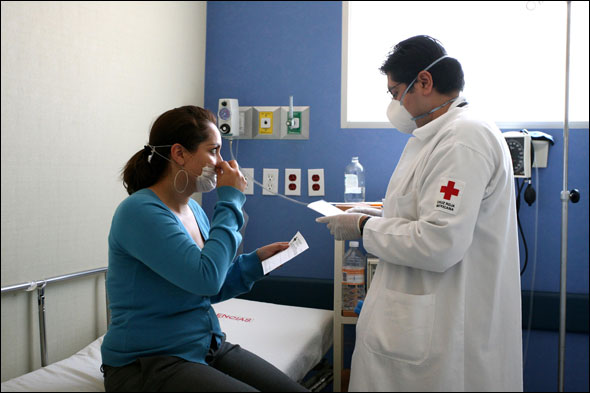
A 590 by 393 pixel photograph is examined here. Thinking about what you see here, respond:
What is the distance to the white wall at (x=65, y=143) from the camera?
1312 mm

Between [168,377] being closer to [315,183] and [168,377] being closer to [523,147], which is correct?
[315,183]

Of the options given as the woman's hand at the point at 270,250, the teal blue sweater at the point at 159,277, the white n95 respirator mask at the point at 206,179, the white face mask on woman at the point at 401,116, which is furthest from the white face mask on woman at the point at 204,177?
the white face mask on woman at the point at 401,116

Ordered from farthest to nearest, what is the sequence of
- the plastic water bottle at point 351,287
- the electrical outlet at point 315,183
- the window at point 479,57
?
the electrical outlet at point 315,183, the plastic water bottle at point 351,287, the window at point 479,57

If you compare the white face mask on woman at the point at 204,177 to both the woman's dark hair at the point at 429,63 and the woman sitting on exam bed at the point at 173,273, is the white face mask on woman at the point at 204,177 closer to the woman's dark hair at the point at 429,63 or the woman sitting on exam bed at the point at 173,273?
the woman sitting on exam bed at the point at 173,273

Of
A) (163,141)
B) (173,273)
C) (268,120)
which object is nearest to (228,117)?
(268,120)

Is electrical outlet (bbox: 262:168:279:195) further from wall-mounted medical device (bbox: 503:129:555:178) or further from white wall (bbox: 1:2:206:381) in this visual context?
wall-mounted medical device (bbox: 503:129:555:178)

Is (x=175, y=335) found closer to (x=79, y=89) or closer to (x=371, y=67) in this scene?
(x=79, y=89)

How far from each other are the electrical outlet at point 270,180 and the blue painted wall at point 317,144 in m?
0.03

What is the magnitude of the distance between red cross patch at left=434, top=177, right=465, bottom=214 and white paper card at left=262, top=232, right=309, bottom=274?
43cm

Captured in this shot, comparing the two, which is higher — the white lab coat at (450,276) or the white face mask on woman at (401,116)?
the white face mask on woman at (401,116)

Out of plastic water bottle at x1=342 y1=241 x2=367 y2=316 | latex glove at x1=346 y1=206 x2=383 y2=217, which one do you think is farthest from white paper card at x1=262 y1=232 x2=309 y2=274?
plastic water bottle at x1=342 y1=241 x2=367 y2=316

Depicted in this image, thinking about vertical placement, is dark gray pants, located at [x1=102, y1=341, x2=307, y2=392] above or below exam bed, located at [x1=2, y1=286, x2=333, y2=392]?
above

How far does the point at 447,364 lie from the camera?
40.8 inches

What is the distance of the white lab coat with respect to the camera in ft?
3.29
